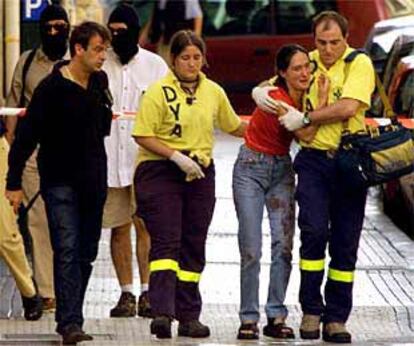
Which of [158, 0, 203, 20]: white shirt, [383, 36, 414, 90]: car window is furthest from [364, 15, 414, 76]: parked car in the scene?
[158, 0, 203, 20]: white shirt

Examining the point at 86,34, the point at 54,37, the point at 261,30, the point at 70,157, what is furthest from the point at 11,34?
the point at 261,30

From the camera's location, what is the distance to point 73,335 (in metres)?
10.4

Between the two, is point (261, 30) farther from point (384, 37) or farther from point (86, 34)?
point (86, 34)

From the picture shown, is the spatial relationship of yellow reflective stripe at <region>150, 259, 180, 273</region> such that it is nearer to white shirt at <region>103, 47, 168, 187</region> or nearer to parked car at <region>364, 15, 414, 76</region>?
white shirt at <region>103, 47, 168, 187</region>

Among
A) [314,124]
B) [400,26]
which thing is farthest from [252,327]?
[400,26]

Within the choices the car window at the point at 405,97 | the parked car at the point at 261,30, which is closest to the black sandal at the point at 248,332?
the car window at the point at 405,97

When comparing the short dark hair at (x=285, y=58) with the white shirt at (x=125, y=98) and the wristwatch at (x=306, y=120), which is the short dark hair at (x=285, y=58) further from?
the white shirt at (x=125, y=98)

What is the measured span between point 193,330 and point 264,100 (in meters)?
1.44

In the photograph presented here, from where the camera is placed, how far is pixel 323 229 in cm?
1049

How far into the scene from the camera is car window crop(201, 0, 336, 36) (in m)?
21.9

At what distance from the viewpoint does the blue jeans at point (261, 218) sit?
10695 mm

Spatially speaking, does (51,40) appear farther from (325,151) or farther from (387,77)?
(387,77)

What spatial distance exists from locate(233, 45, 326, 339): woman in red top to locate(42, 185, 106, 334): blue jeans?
0.89 meters

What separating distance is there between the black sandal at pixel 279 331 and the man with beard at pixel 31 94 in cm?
164
